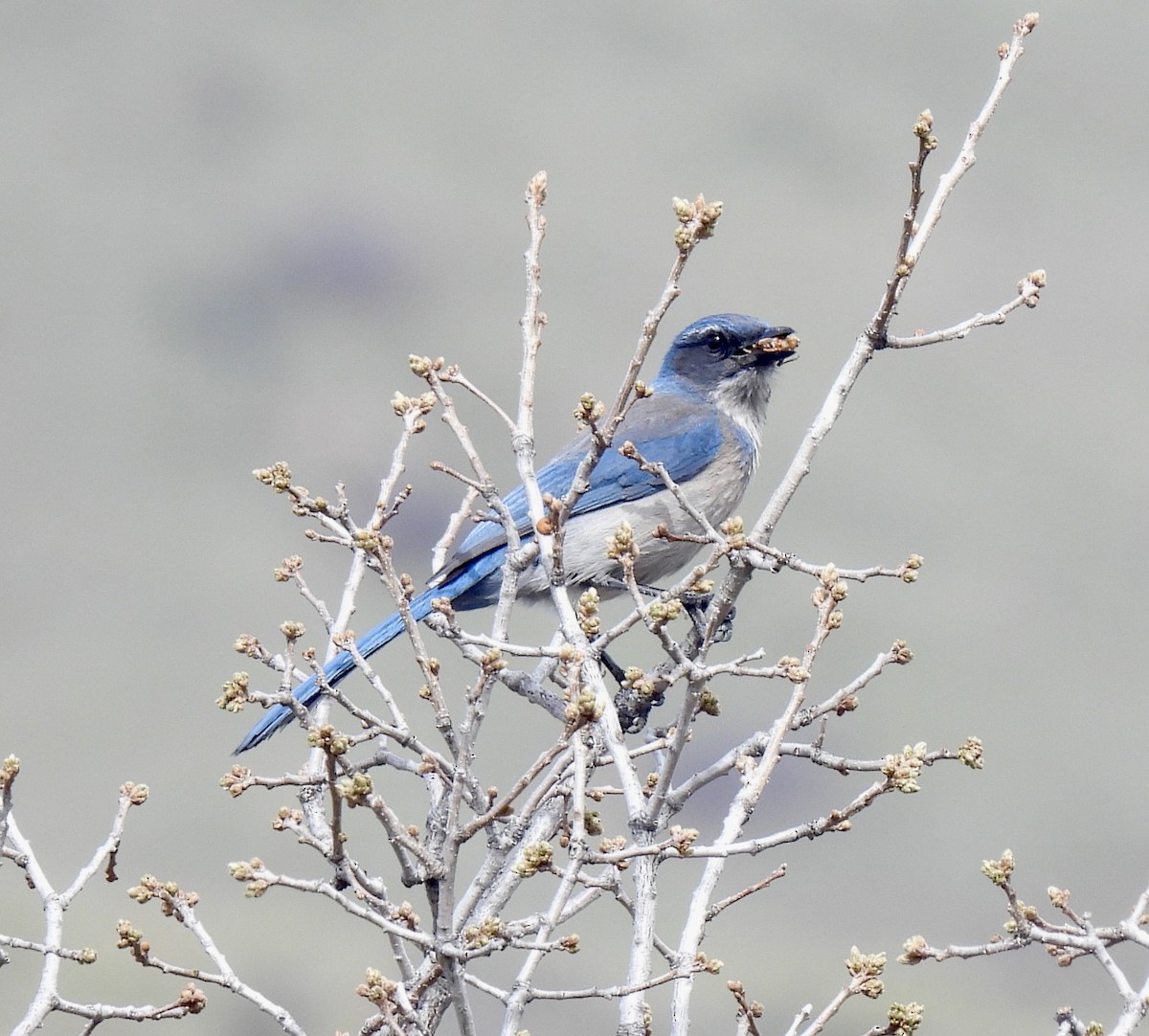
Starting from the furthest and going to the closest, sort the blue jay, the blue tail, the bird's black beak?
the bird's black beak, the blue jay, the blue tail

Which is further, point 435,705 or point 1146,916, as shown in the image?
point 1146,916

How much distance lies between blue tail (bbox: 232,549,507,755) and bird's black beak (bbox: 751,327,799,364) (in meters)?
1.50

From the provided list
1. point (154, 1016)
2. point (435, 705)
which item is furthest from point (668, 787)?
point (154, 1016)

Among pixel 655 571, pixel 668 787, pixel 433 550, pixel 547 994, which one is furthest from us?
pixel 655 571

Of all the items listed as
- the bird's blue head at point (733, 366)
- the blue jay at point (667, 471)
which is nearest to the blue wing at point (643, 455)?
the blue jay at point (667, 471)

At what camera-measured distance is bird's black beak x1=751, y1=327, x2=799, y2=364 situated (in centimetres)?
589

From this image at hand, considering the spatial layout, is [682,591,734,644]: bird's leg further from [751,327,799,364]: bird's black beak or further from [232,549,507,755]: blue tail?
[751,327,799,364]: bird's black beak

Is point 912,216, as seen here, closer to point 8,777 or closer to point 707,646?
point 707,646

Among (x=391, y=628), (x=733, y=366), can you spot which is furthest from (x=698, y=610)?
(x=733, y=366)

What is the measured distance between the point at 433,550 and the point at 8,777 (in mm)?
1682

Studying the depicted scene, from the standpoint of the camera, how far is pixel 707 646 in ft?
9.01

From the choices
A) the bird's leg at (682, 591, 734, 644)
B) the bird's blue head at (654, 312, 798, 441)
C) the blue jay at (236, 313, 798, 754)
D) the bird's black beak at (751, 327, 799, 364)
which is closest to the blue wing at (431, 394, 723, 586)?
the blue jay at (236, 313, 798, 754)

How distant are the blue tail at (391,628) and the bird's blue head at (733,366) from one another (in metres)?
1.56

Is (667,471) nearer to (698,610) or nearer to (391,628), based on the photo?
(391,628)
